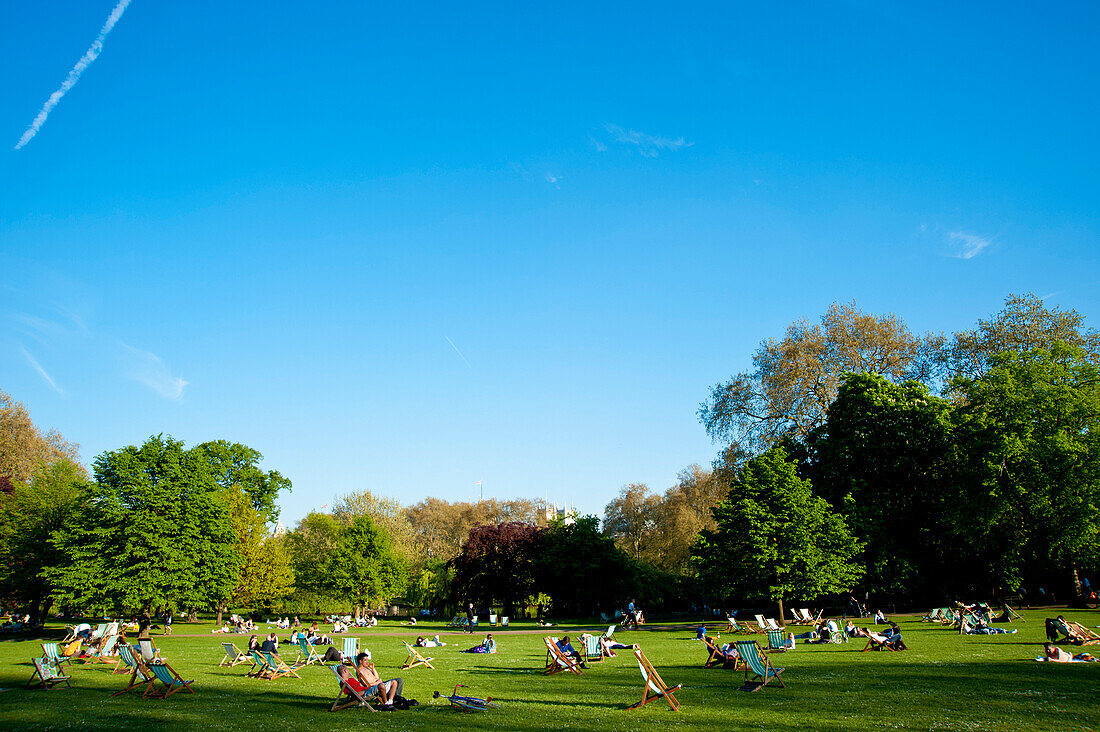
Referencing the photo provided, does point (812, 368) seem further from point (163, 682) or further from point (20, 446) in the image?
point (20, 446)

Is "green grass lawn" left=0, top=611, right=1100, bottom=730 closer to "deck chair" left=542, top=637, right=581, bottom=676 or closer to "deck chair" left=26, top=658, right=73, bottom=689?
"deck chair" left=26, top=658, right=73, bottom=689

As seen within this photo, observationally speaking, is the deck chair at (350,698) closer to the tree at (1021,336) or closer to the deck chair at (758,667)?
the deck chair at (758,667)

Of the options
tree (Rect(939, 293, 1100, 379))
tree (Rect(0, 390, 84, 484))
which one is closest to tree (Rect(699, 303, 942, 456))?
tree (Rect(939, 293, 1100, 379))

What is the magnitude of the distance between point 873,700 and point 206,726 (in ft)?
41.1

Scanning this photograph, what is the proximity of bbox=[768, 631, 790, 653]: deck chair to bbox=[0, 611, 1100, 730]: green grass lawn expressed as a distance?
58cm

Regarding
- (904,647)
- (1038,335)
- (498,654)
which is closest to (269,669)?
(498,654)

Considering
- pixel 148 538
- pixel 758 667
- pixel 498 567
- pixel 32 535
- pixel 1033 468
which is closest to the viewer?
pixel 758 667

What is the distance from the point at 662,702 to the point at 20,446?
230 feet

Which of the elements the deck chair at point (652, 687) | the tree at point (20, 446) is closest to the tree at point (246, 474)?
the tree at point (20, 446)

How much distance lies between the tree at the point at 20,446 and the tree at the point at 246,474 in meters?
13.8

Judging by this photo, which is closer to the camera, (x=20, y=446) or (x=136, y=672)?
(x=136, y=672)

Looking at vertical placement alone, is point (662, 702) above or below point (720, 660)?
above

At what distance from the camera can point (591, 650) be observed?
21250 millimetres

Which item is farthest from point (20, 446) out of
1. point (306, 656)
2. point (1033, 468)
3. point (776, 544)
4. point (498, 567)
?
point (1033, 468)
